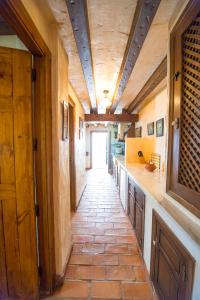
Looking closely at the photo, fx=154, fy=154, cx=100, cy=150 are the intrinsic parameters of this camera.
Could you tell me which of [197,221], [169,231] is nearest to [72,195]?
[169,231]

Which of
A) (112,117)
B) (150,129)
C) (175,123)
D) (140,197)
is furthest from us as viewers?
(112,117)

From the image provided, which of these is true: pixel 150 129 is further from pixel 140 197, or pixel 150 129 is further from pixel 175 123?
pixel 175 123

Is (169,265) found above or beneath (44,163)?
beneath

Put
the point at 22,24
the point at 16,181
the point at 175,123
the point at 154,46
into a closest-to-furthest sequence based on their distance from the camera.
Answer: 1. the point at 22,24
2. the point at 175,123
3. the point at 16,181
4. the point at 154,46

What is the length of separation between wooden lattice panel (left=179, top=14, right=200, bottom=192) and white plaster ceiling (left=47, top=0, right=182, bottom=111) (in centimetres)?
35

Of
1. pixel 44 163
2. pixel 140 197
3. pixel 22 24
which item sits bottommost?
pixel 140 197

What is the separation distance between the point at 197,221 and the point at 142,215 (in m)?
0.98

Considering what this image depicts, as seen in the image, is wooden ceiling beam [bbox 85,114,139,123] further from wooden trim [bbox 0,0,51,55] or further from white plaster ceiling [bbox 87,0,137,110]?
wooden trim [bbox 0,0,51,55]

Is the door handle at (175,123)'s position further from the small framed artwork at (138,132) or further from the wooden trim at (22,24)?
the small framed artwork at (138,132)

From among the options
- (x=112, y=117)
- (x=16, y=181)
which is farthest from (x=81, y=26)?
(x=112, y=117)

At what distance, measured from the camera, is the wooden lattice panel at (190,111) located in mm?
935

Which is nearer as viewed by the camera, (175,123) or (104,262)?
(175,123)

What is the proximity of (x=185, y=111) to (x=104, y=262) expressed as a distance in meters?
1.80

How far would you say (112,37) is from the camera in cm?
142
